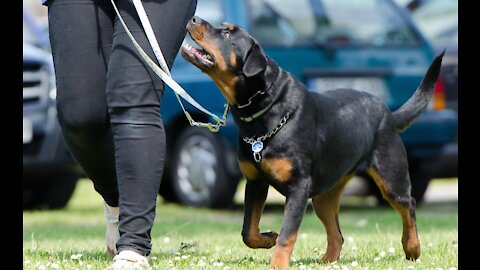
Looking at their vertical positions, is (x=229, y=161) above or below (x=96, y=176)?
below

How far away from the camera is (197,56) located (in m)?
5.38

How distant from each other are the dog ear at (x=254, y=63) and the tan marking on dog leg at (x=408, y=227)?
3.29 ft

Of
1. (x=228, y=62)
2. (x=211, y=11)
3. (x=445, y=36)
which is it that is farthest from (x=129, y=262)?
(x=445, y=36)

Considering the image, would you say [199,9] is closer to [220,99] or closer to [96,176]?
[220,99]

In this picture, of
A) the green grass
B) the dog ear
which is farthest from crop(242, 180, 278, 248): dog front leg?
the dog ear

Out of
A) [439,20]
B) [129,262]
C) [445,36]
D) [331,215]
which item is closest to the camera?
[129,262]

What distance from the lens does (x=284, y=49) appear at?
10367 mm

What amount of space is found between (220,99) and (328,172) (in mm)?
4596

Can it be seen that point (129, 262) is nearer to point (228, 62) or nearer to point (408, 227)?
point (228, 62)

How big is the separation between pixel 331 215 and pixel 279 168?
873 mm

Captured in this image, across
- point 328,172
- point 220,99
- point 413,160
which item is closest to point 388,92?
point 413,160

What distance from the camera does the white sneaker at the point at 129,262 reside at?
4930 millimetres
